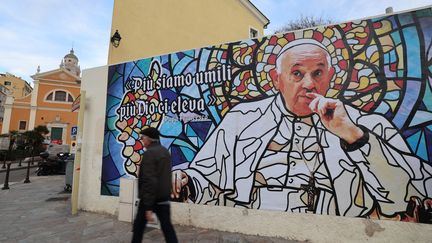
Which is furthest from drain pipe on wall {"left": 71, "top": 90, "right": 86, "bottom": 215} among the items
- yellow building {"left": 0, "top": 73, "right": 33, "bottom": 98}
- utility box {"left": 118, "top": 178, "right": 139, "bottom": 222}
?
yellow building {"left": 0, "top": 73, "right": 33, "bottom": 98}

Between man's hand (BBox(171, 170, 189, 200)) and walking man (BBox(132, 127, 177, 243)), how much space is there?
6.45 ft

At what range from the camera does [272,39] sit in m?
4.97

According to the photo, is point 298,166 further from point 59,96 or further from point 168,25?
point 59,96

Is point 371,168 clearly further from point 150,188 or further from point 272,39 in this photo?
point 150,188

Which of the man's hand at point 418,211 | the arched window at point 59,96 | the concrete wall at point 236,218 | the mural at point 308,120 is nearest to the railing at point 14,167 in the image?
the concrete wall at point 236,218

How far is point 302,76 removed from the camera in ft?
15.3

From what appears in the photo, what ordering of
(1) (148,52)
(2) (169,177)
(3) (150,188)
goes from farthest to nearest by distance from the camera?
1. (1) (148,52)
2. (2) (169,177)
3. (3) (150,188)

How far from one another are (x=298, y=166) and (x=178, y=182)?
2.34 m

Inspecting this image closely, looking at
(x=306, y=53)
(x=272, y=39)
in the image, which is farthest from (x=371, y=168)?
(x=272, y=39)

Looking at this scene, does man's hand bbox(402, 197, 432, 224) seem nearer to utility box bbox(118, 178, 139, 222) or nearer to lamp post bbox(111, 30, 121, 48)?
utility box bbox(118, 178, 139, 222)

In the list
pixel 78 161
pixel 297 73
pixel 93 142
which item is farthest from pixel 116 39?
pixel 297 73

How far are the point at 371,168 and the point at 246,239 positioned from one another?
219 cm

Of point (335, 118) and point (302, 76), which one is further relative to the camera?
point (302, 76)

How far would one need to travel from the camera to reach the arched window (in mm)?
38731
